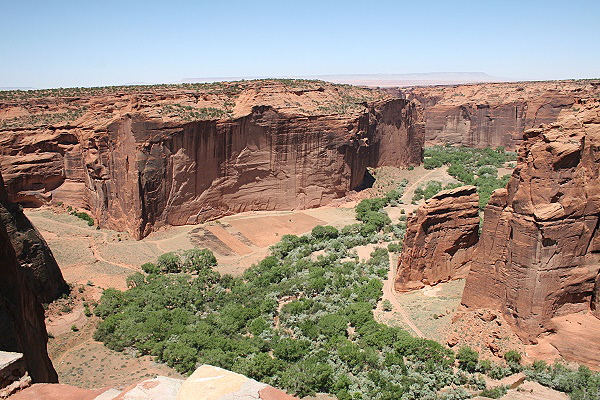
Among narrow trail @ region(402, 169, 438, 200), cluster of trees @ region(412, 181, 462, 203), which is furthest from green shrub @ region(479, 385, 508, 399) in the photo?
narrow trail @ region(402, 169, 438, 200)

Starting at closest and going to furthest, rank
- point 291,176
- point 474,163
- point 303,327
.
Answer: point 303,327 < point 291,176 < point 474,163

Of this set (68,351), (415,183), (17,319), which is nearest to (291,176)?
(415,183)

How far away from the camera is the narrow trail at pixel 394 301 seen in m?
19.3

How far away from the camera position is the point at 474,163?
190ft

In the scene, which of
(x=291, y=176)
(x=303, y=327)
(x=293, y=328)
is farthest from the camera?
(x=291, y=176)

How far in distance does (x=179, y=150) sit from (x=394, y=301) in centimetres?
1934

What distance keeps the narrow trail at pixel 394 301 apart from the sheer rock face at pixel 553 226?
11.4 ft

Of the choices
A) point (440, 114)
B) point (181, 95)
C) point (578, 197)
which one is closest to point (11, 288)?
point (578, 197)

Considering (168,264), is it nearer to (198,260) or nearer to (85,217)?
(198,260)

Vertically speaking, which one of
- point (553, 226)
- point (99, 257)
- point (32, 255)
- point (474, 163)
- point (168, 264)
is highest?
point (553, 226)

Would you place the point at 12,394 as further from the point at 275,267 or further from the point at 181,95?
the point at 181,95

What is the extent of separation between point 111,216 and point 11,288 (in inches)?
1008

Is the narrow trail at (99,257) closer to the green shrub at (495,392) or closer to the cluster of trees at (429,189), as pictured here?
the green shrub at (495,392)

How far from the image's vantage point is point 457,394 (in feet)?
51.1
